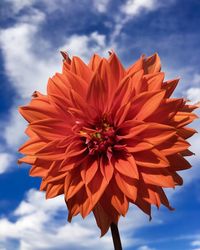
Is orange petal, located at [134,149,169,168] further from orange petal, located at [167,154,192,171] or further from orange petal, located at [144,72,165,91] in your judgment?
orange petal, located at [144,72,165,91]

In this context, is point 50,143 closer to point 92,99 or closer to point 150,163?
point 92,99

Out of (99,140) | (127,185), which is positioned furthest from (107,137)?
(127,185)

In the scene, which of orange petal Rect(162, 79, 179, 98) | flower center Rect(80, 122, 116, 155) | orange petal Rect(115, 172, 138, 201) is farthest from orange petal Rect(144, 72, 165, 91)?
orange petal Rect(115, 172, 138, 201)

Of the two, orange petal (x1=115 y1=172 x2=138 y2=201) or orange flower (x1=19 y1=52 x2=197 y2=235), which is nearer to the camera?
orange petal (x1=115 y1=172 x2=138 y2=201)

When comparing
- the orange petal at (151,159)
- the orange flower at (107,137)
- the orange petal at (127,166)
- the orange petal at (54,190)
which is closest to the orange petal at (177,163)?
the orange flower at (107,137)

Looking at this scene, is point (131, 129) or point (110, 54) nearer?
point (131, 129)

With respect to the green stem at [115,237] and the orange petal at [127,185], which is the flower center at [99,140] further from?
the green stem at [115,237]

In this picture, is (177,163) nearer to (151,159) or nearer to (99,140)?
(151,159)

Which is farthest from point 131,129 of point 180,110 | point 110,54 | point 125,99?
point 110,54

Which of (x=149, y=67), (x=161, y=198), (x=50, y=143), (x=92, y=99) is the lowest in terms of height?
(x=161, y=198)
